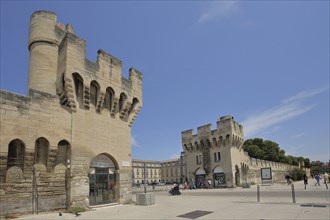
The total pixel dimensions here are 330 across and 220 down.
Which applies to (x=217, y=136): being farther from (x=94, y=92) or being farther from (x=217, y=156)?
(x=94, y=92)

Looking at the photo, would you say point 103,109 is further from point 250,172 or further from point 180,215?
point 250,172

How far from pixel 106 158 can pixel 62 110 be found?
15.8 feet

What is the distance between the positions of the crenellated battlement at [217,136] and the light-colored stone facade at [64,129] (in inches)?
999

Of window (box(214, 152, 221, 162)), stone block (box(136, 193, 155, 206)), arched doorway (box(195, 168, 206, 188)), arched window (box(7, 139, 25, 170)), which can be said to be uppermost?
arched window (box(7, 139, 25, 170))

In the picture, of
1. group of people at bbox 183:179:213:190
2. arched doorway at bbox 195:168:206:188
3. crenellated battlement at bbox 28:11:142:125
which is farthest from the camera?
arched doorway at bbox 195:168:206:188

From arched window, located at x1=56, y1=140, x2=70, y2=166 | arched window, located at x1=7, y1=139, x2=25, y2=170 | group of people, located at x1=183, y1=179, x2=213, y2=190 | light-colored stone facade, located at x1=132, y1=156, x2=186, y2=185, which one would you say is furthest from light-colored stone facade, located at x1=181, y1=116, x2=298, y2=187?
light-colored stone facade, located at x1=132, y1=156, x2=186, y2=185

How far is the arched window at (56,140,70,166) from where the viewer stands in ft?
50.4

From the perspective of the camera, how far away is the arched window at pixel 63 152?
604 inches

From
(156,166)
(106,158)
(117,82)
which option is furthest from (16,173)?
(156,166)

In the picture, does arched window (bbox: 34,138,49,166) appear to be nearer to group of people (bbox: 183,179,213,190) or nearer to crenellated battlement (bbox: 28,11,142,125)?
crenellated battlement (bbox: 28,11,142,125)

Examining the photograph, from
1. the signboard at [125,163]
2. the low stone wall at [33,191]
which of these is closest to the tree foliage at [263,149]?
the signboard at [125,163]

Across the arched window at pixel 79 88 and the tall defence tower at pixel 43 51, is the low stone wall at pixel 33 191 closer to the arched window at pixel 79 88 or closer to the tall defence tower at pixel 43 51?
the arched window at pixel 79 88

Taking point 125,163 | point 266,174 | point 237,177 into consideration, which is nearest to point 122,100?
point 125,163

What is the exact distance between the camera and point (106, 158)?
729 inches
